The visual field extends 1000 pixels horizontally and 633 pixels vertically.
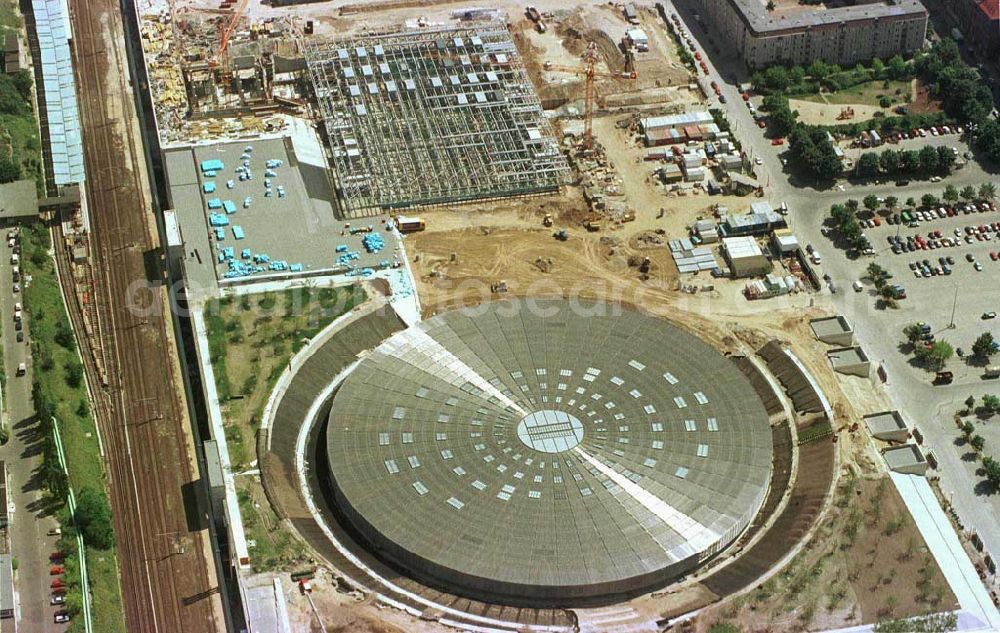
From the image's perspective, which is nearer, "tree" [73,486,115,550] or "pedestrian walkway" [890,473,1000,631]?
"pedestrian walkway" [890,473,1000,631]

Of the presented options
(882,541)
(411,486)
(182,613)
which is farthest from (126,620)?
(882,541)

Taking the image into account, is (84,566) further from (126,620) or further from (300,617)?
(300,617)

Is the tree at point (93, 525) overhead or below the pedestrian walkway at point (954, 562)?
overhead

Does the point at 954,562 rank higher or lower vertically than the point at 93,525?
lower

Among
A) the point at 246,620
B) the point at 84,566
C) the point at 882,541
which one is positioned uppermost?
the point at 84,566

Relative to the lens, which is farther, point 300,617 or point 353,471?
point 353,471

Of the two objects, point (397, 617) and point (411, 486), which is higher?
point (411, 486)

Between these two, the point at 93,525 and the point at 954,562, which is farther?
the point at 93,525

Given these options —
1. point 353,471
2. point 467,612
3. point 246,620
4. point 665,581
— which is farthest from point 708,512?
point 246,620

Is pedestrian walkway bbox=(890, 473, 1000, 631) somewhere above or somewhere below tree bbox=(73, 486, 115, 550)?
below

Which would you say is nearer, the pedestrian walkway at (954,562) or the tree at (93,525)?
the pedestrian walkway at (954,562)
